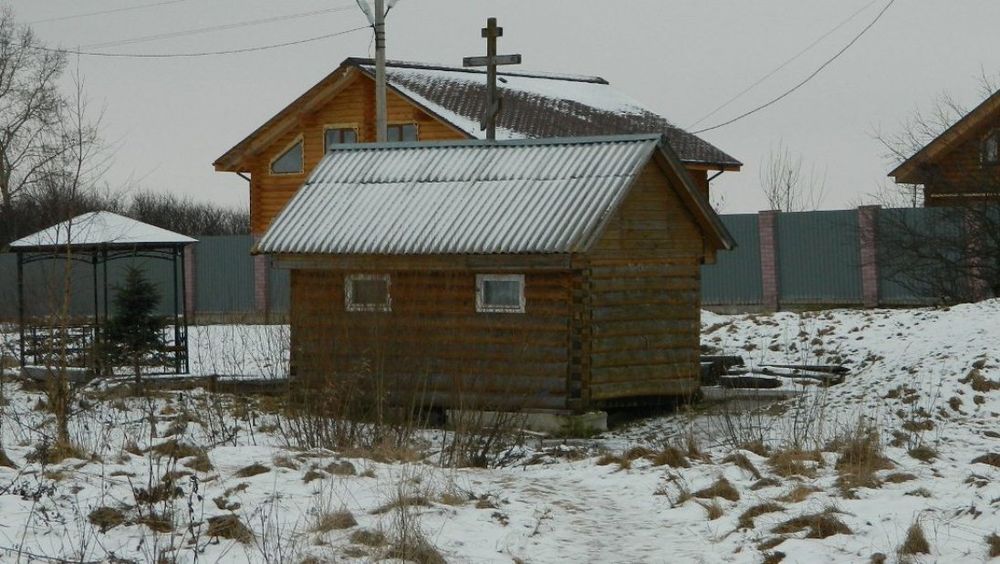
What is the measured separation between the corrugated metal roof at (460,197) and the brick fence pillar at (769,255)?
14.2 m

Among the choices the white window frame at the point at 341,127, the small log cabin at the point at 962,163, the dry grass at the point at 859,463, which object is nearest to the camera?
the dry grass at the point at 859,463

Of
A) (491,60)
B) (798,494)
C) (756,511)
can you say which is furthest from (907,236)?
(756,511)

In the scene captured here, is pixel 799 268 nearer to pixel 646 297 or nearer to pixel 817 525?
pixel 646 297

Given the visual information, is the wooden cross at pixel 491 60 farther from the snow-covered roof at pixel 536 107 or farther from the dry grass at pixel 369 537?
the dry grass at pixel 369 537

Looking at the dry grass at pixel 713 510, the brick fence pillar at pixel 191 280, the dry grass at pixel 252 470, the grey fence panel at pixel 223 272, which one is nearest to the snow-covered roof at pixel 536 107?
the grey fence panel at pixel 223 272

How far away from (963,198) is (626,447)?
40.2ft

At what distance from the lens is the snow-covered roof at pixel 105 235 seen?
71.5 ft

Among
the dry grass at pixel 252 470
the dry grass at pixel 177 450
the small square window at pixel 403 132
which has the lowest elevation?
the dry grass at pixel 252 470

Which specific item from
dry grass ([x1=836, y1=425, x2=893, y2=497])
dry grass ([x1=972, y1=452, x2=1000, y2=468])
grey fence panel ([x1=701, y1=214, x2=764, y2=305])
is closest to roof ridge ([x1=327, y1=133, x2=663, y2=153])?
dry grass ([x1=836, y1=425, x2=893, y2=497])

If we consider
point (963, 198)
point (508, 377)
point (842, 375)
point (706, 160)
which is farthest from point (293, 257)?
point (706, 160)

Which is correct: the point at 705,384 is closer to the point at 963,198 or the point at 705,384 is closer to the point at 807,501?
the point at 963,198

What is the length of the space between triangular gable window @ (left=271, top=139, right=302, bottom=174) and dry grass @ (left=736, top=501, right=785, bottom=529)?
982 inches

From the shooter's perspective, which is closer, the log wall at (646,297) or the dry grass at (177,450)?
the dry grass at (177,450)

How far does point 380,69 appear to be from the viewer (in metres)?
24.3
